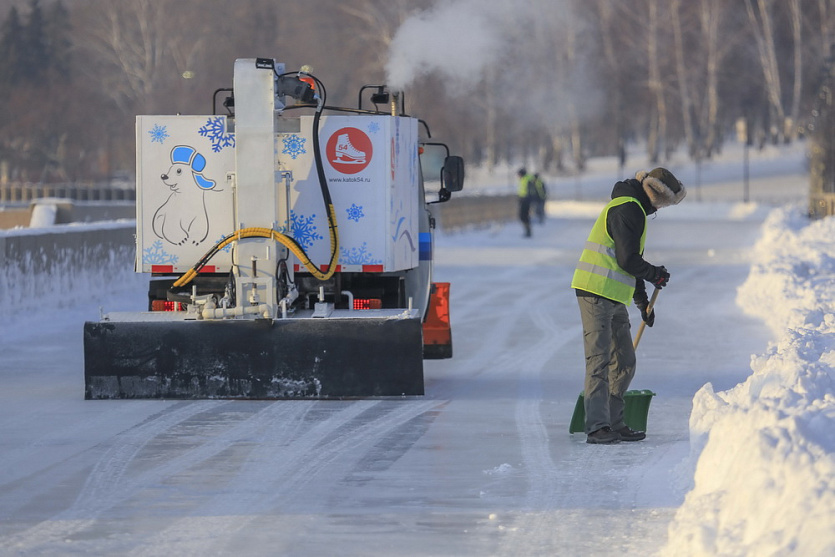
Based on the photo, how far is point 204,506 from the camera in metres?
7.12

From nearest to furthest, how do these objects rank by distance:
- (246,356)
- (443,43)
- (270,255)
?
(246,356)
(270,255)
(443,43)

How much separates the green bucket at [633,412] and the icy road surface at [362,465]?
11 cm

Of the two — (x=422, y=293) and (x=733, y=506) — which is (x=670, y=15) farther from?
(x=733, y=506)

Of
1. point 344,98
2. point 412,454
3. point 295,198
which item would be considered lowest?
point 412,454

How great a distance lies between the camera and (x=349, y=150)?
1101cm

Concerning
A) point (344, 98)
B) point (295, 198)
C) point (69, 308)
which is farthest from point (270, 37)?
point (295, 198)

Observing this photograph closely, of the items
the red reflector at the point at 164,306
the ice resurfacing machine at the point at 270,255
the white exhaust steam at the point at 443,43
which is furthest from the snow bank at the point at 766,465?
the white exhaust steam at the point at 443,43

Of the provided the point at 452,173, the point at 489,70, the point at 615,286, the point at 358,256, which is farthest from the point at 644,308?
the point at 489,70

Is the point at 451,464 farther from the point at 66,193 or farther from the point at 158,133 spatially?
the point at 66,193

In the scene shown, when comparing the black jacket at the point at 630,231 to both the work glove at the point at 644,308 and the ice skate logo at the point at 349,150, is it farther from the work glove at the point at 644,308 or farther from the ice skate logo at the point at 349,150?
the ice skate logo at the point at 349,150

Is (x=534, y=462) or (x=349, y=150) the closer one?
(x=534, y=462)

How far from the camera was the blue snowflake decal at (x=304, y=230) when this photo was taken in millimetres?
11078

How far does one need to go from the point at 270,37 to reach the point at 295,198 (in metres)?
79.5

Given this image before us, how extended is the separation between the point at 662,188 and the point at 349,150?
124 inches
